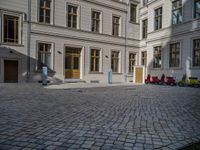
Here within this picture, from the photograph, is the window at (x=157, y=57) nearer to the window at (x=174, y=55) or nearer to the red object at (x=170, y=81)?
the window at (x=174, y=55)

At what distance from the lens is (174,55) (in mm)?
24125

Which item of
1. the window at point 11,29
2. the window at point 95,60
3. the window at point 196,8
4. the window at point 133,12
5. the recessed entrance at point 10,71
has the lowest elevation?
the recessed entrance at point 10,71

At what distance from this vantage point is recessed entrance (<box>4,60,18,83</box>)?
21.0 metres

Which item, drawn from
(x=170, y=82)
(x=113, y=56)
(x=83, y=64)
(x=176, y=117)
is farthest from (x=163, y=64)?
(x=176, y=117)

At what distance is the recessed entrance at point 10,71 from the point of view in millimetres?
21013

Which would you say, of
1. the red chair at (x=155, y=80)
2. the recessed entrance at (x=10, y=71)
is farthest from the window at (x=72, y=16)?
the red chair at (x=155, y=80)

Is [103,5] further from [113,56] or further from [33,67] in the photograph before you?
[33,67]

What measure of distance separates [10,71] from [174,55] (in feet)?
56.2

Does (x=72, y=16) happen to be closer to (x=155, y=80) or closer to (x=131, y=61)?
(x=131, y=61)

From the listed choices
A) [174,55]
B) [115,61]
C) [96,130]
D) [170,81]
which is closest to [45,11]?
[115,61]

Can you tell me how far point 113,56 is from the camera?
29.2 meters

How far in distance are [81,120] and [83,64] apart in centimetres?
1990

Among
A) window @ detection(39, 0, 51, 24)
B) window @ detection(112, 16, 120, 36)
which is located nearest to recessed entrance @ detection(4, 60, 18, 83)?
window @ detection(39, 0, 51, 24)

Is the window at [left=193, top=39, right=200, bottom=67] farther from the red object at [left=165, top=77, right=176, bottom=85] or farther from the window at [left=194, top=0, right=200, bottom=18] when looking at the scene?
the red object at [left=165, top=77, right=176, bottom=85]
